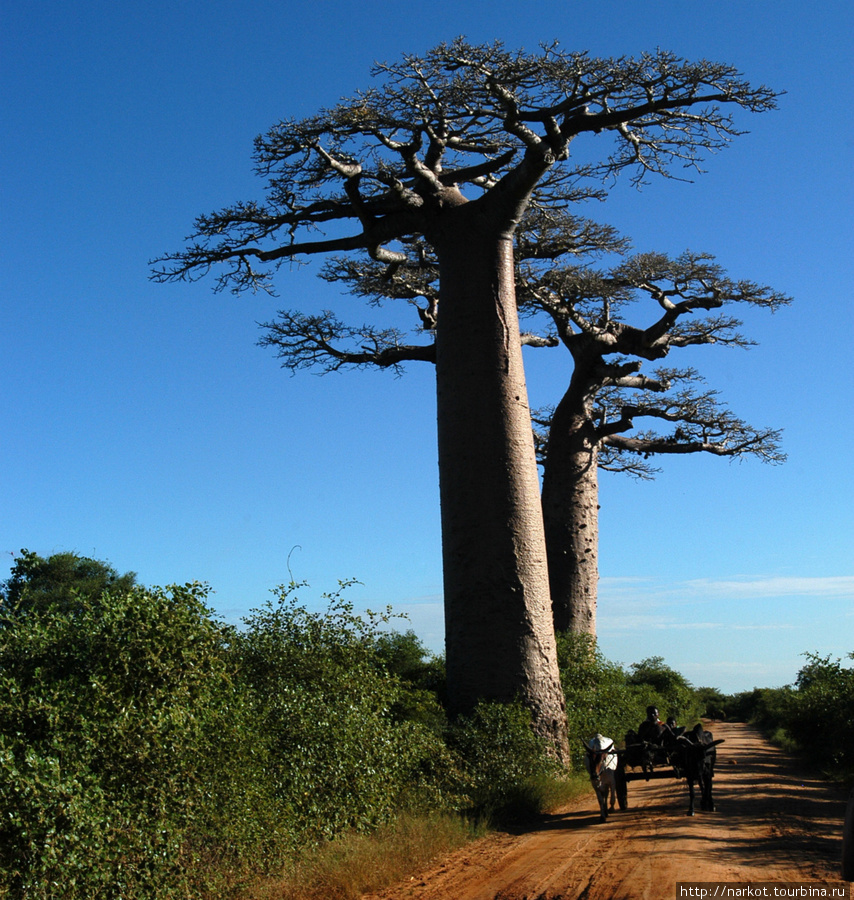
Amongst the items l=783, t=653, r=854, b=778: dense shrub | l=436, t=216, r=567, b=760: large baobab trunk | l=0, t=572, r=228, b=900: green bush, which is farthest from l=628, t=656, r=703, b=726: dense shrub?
l=0, t=572, r=228, b=900: green bush

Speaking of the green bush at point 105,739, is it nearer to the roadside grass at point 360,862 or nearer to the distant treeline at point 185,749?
the distant treeline at point 185,749

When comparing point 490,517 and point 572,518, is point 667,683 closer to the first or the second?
point 572,518

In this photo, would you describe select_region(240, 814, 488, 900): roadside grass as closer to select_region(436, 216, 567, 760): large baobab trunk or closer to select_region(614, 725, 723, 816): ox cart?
select_region(614, 725, 723, 816): ox cart

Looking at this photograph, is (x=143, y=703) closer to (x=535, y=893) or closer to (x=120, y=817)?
(x=120, y=817)

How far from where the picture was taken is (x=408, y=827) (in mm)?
5547

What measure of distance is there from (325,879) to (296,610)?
195 cm

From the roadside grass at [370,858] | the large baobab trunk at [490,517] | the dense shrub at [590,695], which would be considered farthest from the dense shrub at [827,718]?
the roadside grass at [370,858]

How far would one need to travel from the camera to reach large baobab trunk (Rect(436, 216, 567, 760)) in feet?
26.1

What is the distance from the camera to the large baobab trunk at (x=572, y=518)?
11.6 meters

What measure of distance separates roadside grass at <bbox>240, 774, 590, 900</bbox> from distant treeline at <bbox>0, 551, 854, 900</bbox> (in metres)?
0.09

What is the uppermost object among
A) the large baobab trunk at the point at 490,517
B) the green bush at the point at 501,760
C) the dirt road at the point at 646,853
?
the large baobab trunk at the point at 490,517

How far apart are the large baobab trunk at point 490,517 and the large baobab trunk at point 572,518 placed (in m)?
3.30

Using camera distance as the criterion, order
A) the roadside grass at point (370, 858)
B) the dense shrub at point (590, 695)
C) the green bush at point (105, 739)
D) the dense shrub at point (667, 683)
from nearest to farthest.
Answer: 1. the green bush at point (105, 739)
2. the roadside grass at point (370, 858)
3. the dense shrub at point (590, 695)
4. the dense shrub at point (667, 683)

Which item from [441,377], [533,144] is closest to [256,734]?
[441,377]
